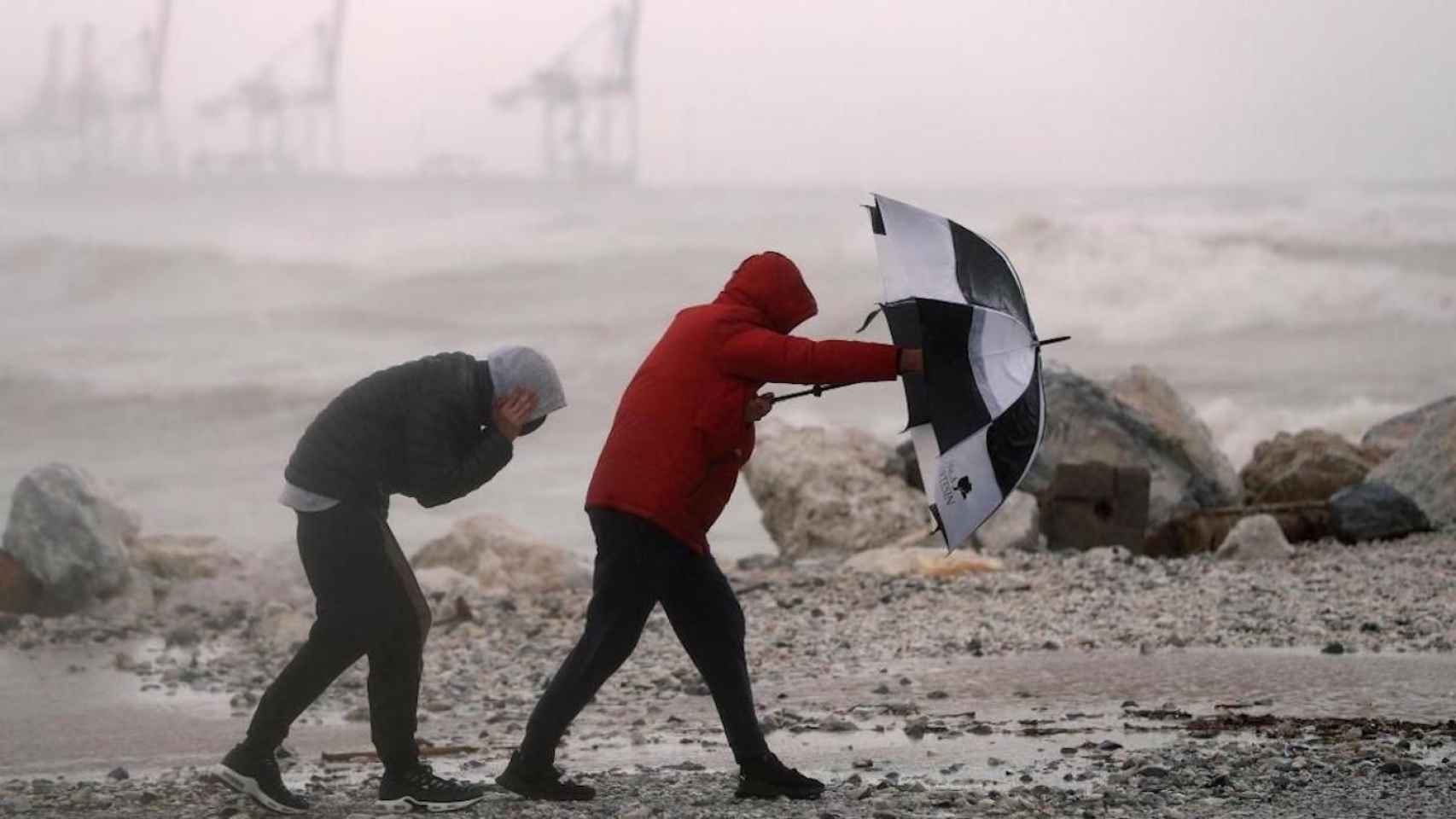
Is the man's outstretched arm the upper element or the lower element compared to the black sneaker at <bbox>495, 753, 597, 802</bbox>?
upper

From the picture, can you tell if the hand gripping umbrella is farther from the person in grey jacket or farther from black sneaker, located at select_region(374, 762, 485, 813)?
black sneaker, located at select_region(374, 762, 485, 813)

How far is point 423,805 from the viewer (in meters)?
7.75

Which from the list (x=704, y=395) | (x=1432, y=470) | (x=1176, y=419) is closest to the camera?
(x=704, y=395)

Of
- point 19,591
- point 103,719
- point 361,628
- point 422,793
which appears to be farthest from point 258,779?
point 19,591

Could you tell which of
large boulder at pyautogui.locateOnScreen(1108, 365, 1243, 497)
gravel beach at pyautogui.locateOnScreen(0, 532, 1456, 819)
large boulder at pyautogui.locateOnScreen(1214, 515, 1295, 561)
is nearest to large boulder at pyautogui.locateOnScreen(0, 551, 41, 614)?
gravel beach at pyautogui.locateOnScreen(0, 532, 1456, 819)

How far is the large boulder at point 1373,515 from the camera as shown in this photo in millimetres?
16266

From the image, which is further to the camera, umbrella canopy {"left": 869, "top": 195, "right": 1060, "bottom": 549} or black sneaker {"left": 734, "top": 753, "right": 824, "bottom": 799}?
black sneaker {"left": 734, "top": 753, "right": 824, "bottom": 799}

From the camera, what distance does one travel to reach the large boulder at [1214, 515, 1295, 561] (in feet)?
50.6

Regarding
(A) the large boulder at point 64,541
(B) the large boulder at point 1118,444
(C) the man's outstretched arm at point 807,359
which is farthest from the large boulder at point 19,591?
(C) the man's outstretched arm at point 807,359

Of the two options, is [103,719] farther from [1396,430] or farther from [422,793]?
[1396,430]

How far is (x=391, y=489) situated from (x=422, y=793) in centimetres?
109

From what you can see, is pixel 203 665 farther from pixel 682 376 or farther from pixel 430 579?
pixel 682 376

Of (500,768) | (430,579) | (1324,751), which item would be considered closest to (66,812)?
(500,768)

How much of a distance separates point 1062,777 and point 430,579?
912 cm
